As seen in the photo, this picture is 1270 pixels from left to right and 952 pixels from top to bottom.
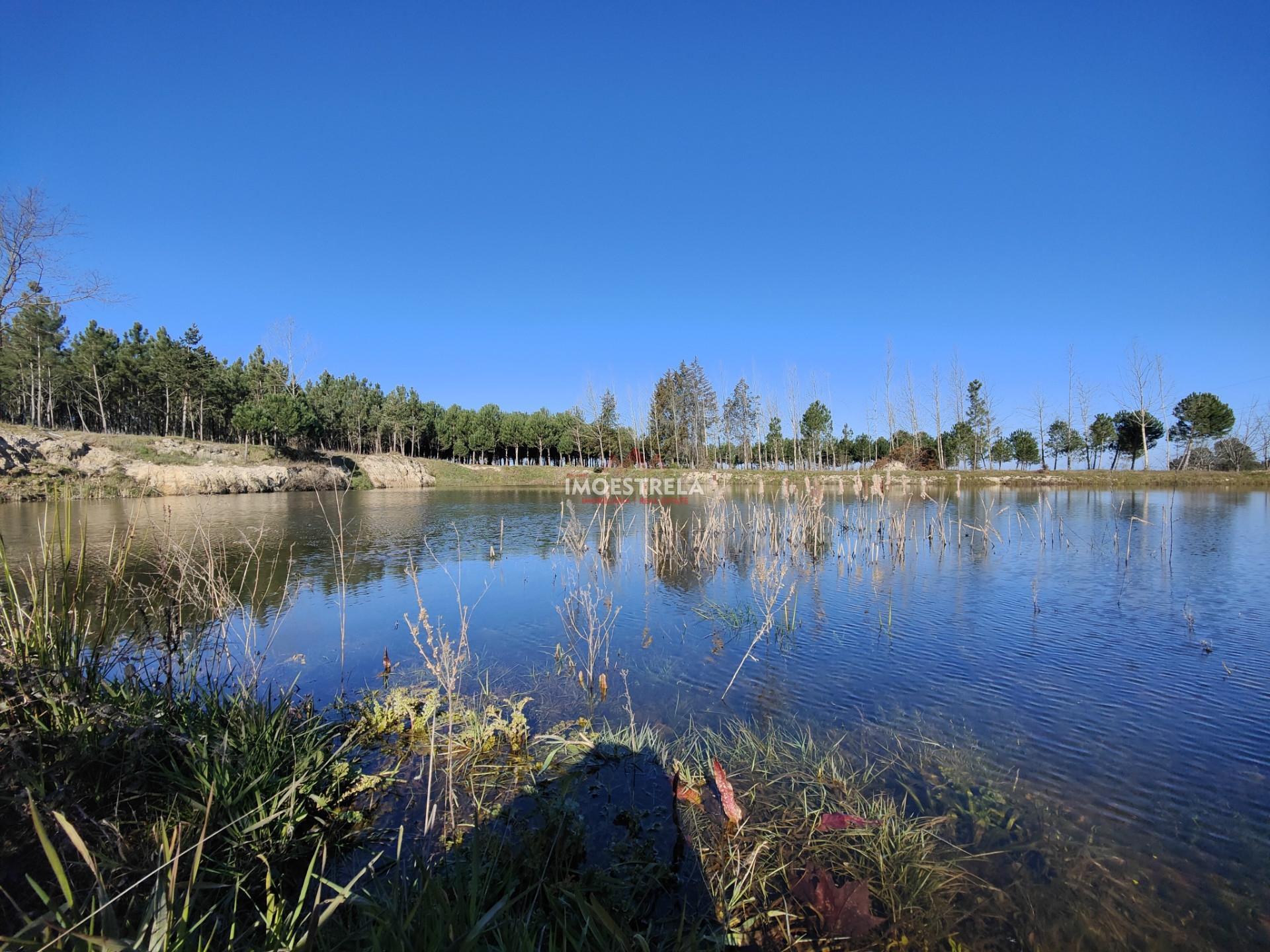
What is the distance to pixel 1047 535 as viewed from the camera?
56.4 ft

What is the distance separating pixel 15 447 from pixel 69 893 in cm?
4234

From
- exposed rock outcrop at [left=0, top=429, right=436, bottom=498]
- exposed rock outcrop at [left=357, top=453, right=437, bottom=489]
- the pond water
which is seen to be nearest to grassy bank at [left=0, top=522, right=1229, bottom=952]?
the pond water

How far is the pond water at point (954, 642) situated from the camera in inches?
170

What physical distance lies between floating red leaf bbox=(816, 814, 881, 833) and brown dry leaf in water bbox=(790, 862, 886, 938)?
1.33 feet

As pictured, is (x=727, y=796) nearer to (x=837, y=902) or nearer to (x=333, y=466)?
(x=837, y=902)

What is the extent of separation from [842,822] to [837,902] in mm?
705

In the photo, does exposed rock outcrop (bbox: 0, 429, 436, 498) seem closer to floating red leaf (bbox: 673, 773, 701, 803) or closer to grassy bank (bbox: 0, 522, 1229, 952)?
grassy bank (bbox: 0, 522, 1229, 952)

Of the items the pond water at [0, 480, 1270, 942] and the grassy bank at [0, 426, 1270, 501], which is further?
the grassy bank at [0, 426, 1270, 501]

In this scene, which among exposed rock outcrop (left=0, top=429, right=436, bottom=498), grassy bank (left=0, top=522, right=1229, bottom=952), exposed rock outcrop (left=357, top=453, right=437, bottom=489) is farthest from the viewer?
exposed rock outcrop (left=357, top=453, right=437, bottom=489)

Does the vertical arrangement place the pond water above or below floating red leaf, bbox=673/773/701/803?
below

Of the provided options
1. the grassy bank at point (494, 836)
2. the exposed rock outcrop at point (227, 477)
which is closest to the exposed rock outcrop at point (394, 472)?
the exposed rock outcrop at point (227, 477)

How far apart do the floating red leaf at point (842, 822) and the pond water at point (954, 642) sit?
1.56m

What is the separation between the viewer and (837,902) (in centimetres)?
296

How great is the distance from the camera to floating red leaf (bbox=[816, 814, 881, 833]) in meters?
3.57
